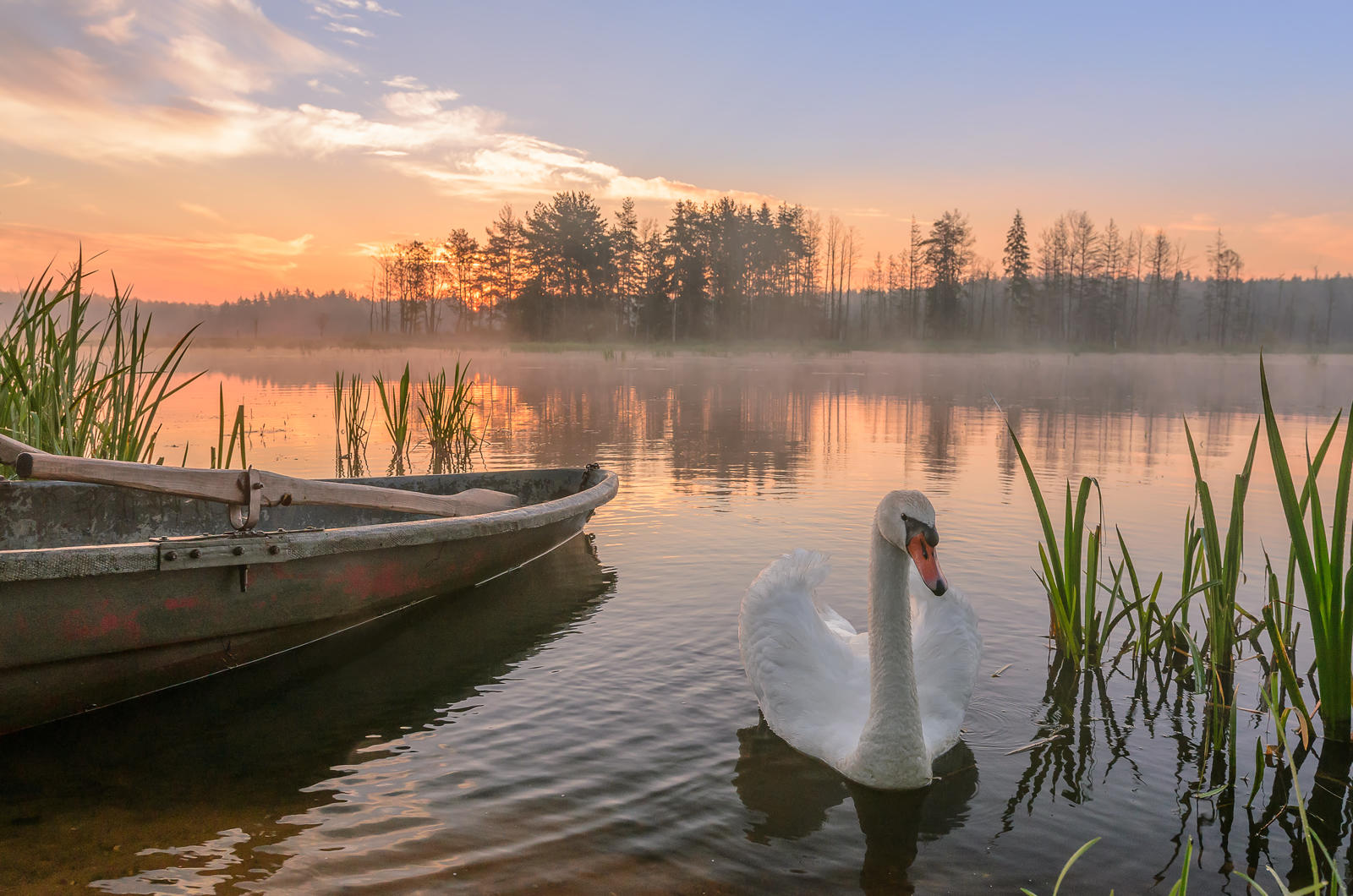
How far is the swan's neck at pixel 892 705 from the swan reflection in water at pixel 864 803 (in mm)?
130

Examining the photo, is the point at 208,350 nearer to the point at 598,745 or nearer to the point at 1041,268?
the point at 598,745

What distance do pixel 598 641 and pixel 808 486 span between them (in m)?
6.17

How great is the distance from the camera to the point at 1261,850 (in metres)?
3.32

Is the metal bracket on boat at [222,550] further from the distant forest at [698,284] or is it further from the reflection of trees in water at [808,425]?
the distant forest at [698,284]

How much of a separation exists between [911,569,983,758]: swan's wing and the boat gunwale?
120 inches

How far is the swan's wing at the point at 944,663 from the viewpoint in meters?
4.04

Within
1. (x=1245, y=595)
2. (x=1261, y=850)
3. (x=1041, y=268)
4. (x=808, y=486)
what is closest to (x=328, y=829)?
(x=1261, y=850)

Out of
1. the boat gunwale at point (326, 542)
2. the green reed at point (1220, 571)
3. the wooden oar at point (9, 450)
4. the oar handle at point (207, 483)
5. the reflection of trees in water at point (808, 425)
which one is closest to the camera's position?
the boat gunwale at point (326, 542)

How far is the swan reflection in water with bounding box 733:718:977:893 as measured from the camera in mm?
3377

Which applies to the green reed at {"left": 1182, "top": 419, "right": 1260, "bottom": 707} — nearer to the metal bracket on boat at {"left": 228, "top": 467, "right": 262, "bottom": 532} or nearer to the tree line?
the metal bracket on boat at {"left": 228, "top": 467, "right": 262, "bottom": 532}

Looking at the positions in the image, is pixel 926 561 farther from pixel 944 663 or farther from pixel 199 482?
pixel 199 482

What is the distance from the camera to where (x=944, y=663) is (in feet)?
14.0

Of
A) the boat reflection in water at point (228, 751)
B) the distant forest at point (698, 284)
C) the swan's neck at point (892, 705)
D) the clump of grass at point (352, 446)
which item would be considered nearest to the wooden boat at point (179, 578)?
the boat reflection in water at point (228, 751)

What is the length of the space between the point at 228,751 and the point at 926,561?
327 cm
